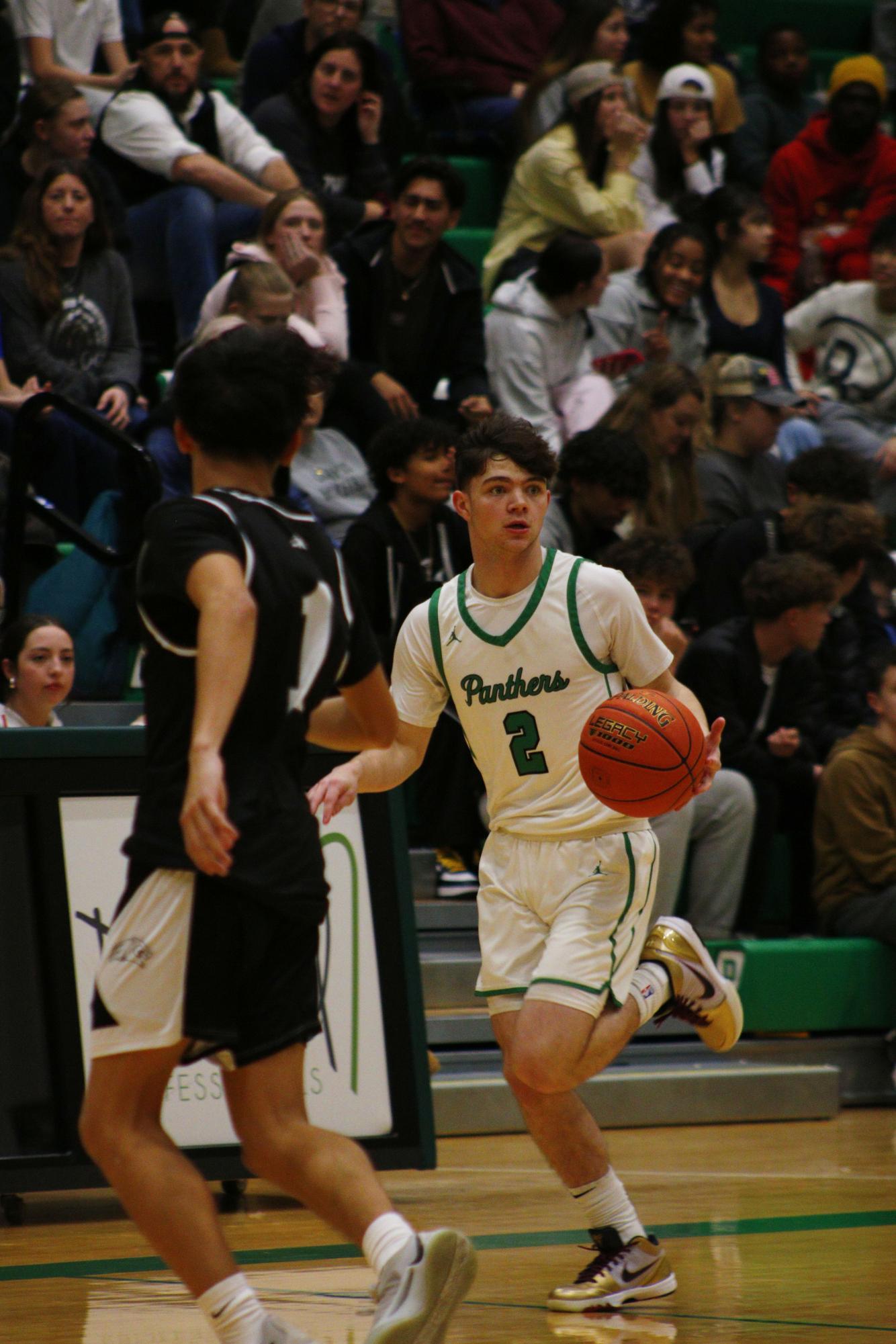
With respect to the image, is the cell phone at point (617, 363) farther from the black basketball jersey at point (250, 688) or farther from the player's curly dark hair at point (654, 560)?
the black basketball jersey at point (250, 688)

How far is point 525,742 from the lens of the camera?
15.5ft

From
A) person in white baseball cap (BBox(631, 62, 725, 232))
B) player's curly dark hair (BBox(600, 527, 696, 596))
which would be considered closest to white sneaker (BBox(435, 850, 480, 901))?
player's curly dark hair (BBox(600, 527, 696, 596))

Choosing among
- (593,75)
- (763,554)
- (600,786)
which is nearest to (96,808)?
(600,786)

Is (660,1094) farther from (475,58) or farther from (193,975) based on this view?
(475,58)

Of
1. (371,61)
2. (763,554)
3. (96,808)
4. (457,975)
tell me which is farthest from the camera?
(371,61)

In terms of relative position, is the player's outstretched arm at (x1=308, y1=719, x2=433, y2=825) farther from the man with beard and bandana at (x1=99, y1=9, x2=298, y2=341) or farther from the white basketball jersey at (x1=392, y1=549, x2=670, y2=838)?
the man with beard and bandana at (x1=99, y1=9, x2=298, y2=341)

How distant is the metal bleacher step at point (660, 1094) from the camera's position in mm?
7160

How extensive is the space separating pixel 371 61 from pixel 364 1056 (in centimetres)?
688

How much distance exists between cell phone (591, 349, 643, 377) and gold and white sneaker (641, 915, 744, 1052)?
5811 millimetres

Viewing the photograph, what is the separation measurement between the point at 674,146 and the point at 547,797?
8.47 metres

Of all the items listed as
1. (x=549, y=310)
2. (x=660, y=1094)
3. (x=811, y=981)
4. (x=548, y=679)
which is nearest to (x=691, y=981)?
(x=548, y=679)

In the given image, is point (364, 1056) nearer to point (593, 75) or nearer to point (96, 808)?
point (96, 808)

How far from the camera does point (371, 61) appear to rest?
1085 cm

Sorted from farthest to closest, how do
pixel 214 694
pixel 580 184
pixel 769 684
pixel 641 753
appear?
1. pixel 580 184
2. pixel 769 684
3. pixel 641 753
4. pixel 214 694
